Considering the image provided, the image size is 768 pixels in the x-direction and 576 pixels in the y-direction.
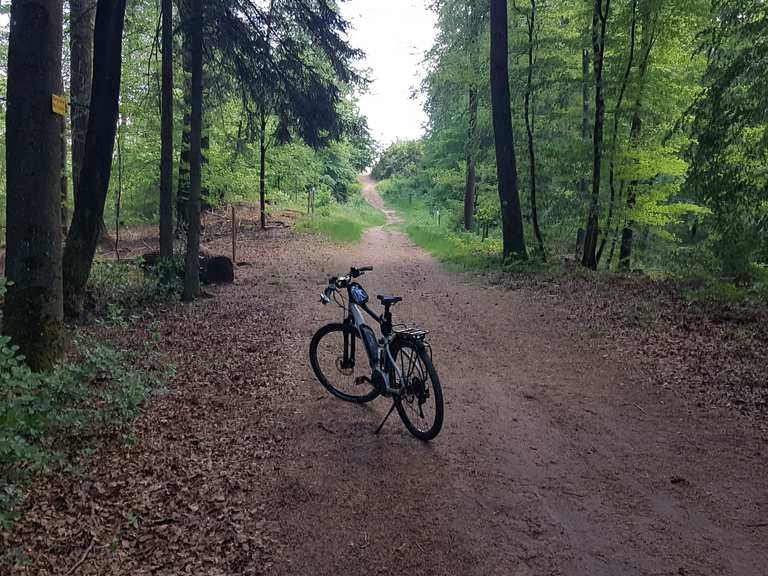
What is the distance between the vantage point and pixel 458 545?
132 inches

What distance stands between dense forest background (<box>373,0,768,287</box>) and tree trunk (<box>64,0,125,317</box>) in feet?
25.4

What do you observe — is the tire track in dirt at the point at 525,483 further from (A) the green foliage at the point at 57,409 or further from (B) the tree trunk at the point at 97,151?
(B) the tree trunk at the point at 97,151

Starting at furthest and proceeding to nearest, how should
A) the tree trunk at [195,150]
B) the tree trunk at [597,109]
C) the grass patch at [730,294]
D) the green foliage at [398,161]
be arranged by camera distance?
the green foliage at [398,161] → the tree trunk at [597,109] → the tree trunk at [195,150] → the grass patch at [730,294]

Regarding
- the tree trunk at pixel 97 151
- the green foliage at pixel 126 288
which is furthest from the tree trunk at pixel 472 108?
the tree trunk at pixel 97 151

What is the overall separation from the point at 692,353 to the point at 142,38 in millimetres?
14930

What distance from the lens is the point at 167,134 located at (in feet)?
33.5

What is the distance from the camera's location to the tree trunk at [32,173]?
4910 millimetres

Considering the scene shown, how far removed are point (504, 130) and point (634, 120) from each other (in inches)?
114

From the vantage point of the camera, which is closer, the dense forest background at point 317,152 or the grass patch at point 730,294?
the dense forest background at point 317,152

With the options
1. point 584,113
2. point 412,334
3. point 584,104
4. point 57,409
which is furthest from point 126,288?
point 584,104

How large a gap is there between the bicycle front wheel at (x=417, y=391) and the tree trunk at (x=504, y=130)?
30.9ft

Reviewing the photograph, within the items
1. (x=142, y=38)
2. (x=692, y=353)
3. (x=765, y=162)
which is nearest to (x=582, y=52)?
(x=765, y=162)

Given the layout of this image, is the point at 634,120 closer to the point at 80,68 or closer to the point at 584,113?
the point at 584,113

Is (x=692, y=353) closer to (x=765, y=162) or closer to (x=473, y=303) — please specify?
(x=765, y=162)
